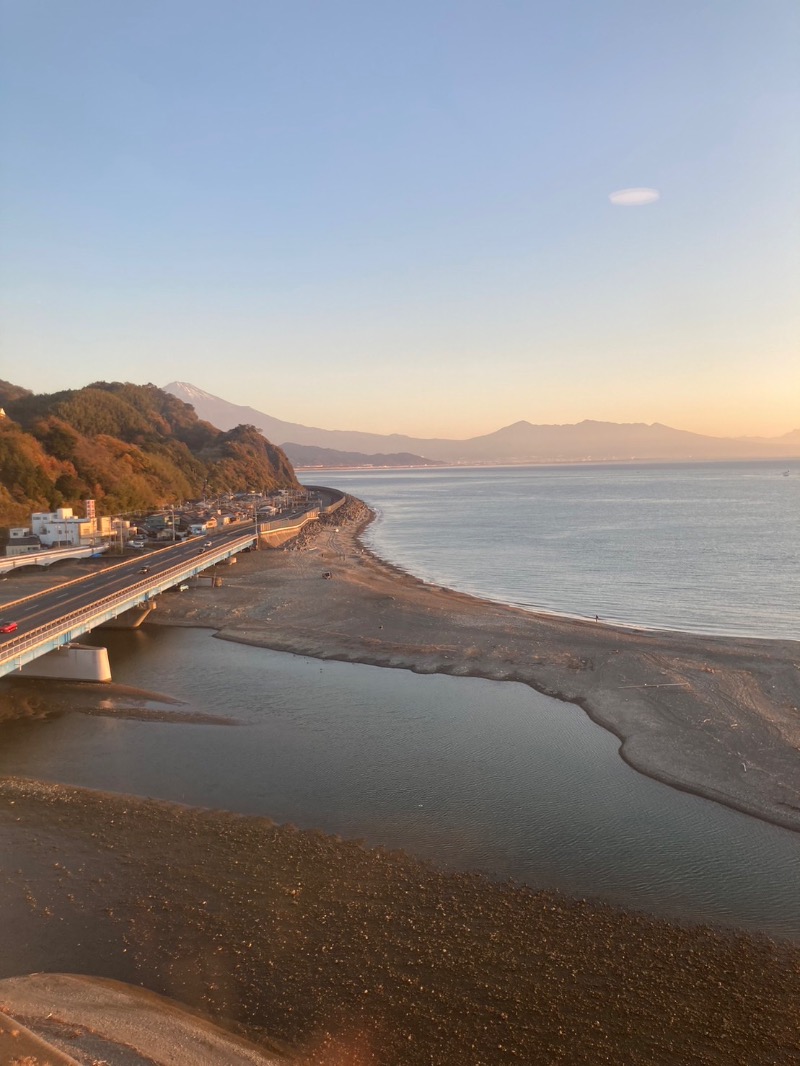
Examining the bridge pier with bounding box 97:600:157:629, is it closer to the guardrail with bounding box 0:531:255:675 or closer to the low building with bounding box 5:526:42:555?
the guardrail with bounding box 0:531:255:675

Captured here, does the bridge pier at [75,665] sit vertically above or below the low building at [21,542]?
below

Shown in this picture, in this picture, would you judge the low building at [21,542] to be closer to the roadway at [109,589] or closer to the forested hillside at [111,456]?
the forested hillside at [111,456]

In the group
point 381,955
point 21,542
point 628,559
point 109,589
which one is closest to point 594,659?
point 381,955

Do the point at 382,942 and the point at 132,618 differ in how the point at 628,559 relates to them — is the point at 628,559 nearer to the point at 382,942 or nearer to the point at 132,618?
the point at 132,618

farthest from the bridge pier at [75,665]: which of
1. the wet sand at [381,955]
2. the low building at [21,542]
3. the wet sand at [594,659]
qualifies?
the low building at [21,542]

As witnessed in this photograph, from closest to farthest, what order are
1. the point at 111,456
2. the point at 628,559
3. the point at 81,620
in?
the point at 81,620, the point at 628,559, the point at 111,456

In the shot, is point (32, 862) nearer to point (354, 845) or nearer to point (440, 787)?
point (354, 845)
